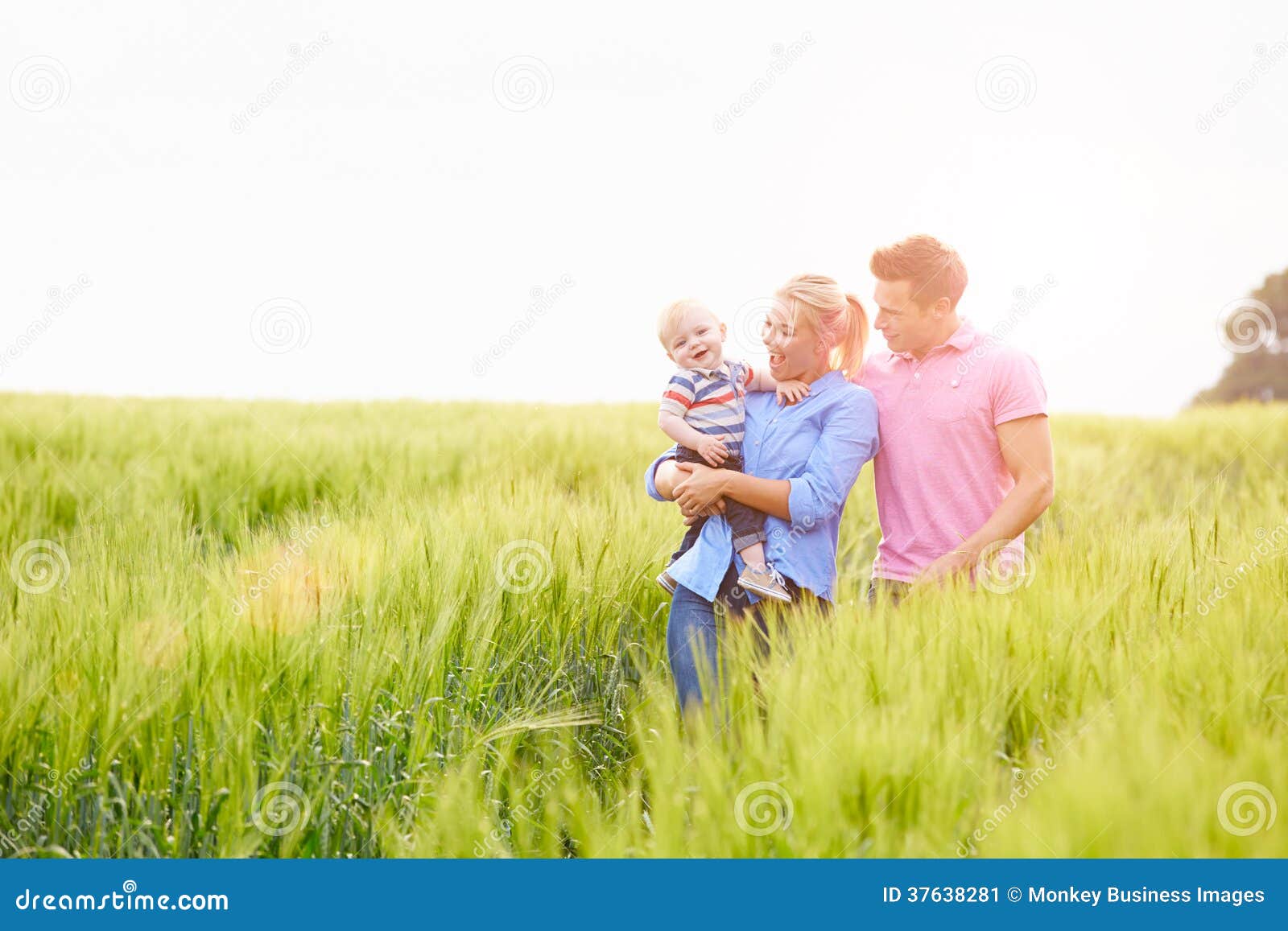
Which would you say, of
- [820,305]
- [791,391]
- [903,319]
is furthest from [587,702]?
[903,319]

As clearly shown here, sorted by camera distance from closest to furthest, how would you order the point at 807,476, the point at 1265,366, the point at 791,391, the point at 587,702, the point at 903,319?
the point at 807,476 → the point at 791,391 → the point at 903,319 → the point at 587,702 → the point at 1265,366

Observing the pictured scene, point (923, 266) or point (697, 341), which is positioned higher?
point (923, 266)

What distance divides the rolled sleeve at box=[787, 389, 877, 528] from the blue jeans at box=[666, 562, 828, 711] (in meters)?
0.23

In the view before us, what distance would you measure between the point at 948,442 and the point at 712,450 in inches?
26.3

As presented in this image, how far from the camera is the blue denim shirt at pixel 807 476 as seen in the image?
90.6 inches

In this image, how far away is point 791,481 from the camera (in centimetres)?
232

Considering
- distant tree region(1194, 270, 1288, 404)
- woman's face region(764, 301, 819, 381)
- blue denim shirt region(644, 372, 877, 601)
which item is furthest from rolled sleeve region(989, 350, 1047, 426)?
distant tree region(1194, 270, 1288, 404)

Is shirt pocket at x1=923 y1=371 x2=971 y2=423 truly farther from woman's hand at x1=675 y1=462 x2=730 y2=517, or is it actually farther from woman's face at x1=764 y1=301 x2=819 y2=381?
woman's hand at x1=675 y1=462 x2=730 y2=517

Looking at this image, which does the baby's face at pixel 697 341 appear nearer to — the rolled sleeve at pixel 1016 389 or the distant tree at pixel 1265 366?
the rolled sleeve at pixel 1016 389

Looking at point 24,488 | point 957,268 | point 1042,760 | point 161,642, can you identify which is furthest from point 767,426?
point 24,488

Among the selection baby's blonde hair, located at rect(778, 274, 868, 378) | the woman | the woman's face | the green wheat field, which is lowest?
the green wheat field

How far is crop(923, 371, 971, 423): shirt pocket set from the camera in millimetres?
2520

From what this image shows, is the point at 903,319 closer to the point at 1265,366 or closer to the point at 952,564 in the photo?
the point at 952,564

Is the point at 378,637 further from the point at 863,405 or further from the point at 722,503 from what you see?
the point at 863,405
